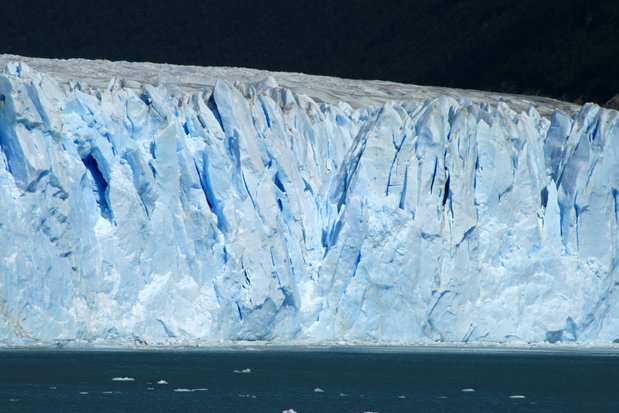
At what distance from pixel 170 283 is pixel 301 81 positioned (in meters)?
10.8

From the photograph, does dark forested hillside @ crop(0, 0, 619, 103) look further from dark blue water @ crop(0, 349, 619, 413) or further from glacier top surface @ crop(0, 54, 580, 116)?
dark blue water @ crop(0, 349, 619, 413)

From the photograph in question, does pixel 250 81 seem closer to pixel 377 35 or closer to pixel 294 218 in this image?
pixel 294 218

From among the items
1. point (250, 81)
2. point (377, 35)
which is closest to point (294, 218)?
point (250, 81)

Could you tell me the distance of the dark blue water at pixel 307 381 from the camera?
2381 cm

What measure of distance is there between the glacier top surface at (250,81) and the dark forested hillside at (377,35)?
406 inches

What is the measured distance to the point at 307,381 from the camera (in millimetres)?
27359

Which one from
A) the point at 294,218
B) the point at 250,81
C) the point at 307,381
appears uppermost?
the point at 250,81

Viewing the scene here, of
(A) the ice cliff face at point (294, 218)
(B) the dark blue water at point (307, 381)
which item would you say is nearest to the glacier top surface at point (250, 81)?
(A) the ice cliff face at point (294, 218)

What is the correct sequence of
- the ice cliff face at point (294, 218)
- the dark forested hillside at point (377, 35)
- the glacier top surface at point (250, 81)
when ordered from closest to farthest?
the ice cliff face at point (294, 218), the glacier top surface at point (250, 81), the dark forested hillside at point (377, 35)

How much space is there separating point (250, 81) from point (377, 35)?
75.9ft

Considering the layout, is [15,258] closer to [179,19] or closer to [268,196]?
[268,196]

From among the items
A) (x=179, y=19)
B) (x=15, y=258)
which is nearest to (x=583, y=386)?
(x=15, y=258)

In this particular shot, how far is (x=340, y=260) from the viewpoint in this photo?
3331 cm

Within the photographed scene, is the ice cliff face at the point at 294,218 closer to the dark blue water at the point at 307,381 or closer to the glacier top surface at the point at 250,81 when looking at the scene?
the dark blue water at the point at 307,381
